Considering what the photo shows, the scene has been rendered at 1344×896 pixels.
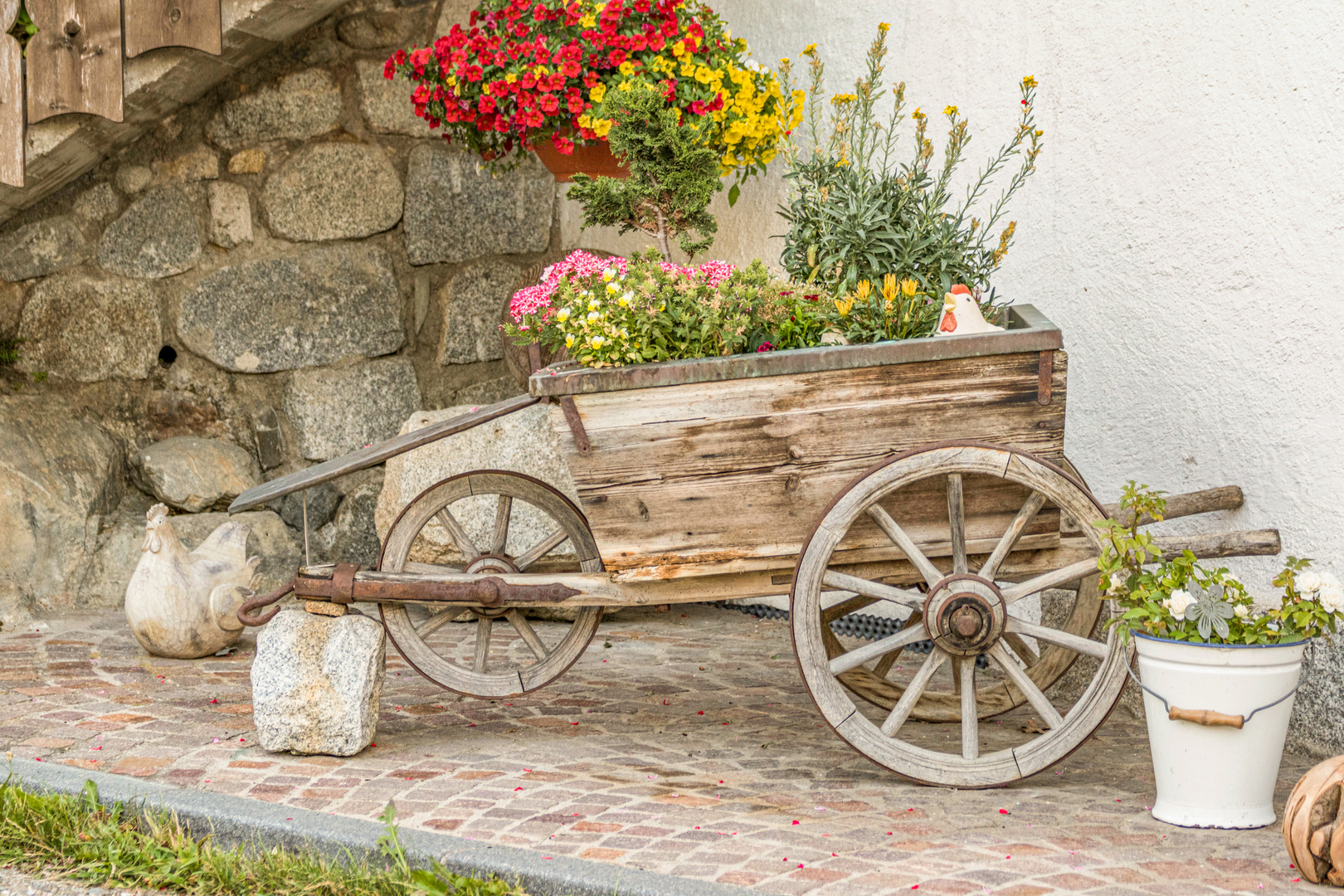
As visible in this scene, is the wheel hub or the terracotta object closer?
the terracotta object

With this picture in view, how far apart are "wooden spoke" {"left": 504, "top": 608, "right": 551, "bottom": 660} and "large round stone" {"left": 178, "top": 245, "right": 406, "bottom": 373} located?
2432mm

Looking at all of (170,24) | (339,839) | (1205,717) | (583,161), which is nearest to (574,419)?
(339,839)

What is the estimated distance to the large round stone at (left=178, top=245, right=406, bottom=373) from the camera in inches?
209

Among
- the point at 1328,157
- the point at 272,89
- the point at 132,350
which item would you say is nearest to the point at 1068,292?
the point at 1328,157

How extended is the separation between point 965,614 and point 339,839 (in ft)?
4.40

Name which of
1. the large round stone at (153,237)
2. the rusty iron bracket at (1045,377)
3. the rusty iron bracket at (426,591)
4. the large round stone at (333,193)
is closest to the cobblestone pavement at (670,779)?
the rusty iron bracket at (426,591)

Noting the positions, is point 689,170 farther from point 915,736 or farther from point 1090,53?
point 915,736

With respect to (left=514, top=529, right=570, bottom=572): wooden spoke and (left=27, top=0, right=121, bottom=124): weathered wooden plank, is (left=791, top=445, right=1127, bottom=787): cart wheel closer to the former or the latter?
(left=514, top=529, right=570, bottom=572): wooden spoke

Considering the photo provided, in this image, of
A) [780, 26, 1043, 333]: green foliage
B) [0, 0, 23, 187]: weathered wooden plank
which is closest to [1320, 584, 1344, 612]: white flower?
[780, 26, 1043, 333]: green foliage

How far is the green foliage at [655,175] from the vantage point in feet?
11.9

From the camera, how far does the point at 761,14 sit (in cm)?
478

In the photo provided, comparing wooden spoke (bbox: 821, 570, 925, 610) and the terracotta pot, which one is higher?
the terracotta pot

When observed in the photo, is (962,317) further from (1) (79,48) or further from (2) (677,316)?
(1) (79,48)

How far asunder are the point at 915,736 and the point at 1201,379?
1.17m
